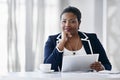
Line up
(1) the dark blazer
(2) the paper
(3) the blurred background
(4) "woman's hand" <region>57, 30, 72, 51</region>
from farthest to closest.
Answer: (3) the blurred background, (1) the dark blazer, (4) "woman's hand" <region>57, 30, 72, 51</region>, (2) the paper

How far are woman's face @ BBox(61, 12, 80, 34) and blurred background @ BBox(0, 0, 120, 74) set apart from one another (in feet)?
2.43

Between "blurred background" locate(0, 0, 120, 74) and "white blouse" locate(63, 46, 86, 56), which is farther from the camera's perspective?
"blurred background" locate(0, 0, 120, 74)

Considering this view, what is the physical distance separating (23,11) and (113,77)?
169 centimetres

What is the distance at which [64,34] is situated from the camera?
211cm

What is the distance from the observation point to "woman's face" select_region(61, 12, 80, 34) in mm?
2137

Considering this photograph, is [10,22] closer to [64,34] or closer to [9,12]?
[9,12]

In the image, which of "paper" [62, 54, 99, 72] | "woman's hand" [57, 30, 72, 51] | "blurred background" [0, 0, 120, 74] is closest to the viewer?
"paper" [62, 54, 99, 72]

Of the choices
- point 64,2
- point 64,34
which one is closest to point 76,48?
point 64,34

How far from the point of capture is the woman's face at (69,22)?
214cm

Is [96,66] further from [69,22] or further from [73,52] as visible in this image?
[69,22]

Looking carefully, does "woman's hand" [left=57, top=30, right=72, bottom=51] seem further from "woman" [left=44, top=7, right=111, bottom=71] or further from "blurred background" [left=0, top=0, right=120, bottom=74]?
"blurred background" [left=0, top=0, right=120, bottom=74]

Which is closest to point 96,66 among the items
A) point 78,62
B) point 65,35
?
point 78,62

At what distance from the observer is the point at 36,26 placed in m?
2.84

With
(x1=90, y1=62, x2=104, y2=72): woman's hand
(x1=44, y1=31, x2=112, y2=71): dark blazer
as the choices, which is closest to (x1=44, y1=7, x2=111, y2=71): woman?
(x1=44, y1=31, x2=112, y2=71): dark blazer
